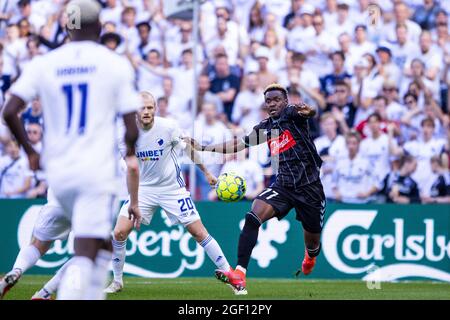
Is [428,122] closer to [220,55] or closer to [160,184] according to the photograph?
[220,55]

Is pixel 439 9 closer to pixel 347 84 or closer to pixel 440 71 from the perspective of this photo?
pixel 440 71

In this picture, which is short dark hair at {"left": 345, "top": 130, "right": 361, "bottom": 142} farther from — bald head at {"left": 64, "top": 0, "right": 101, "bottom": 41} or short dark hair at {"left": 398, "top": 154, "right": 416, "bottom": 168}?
bald head at {"left": 64, "top": 0, "right": 101, "bottom": 41}

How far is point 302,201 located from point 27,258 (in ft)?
12.7

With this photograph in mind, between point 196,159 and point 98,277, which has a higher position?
point 196,159

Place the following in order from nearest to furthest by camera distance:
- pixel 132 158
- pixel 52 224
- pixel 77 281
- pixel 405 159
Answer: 1. pixel 77 281
2. pixel 132 158
3. pixel 52 224
4. pixel 405 159

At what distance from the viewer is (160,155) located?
12766mm

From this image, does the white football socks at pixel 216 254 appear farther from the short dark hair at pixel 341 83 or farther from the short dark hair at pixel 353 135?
the short dark hair at pixel 341 83

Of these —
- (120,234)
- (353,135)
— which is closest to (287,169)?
(120,234)

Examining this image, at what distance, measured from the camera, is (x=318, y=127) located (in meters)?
18.1

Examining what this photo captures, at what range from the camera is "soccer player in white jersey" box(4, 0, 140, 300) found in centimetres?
711

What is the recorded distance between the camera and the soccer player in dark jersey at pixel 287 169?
12.2 m

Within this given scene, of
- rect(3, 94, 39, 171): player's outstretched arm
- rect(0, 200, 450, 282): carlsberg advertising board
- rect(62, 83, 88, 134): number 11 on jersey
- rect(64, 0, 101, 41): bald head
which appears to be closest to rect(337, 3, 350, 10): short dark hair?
rect(0, 200, 450, 282): carlsberg advertising board

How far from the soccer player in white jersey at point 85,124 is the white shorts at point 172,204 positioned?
5.41 metres

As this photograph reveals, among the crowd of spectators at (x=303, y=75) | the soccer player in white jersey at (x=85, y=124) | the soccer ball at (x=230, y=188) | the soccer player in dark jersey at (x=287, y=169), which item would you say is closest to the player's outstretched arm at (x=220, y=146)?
the soccer player in dark jersey at (x=287, y=169)
